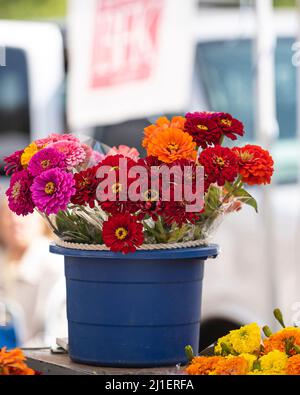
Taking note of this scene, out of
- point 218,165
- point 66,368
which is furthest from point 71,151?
point 66,368

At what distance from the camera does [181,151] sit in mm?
1645

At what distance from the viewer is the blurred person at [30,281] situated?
410 centimetres

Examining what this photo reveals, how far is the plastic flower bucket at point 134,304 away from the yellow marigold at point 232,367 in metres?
0.23

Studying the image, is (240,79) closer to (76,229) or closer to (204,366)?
(76,229)

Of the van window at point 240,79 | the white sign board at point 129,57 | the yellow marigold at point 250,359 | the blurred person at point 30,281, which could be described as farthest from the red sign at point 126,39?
the yellow marigold at point 250,359

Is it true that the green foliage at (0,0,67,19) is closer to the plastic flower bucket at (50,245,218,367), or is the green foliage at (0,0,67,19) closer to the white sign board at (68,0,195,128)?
the white sign board at (68,0,195,128)

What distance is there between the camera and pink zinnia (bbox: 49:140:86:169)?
1.68 metres

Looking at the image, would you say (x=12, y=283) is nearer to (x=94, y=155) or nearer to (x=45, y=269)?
(x=45, y=269)

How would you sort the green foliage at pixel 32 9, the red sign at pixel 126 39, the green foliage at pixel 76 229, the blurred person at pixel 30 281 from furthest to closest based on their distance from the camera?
the green foliage at pixel 32 9 < the blurred person at pixel 30 281 < the red sign at pixel 126 39 < the green foliage at pixel 76 229

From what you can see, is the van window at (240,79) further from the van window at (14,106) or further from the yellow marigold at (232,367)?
the yellow marigold at (232,367)

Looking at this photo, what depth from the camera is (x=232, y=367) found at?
1.47m

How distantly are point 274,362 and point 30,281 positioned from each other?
282 centimetres

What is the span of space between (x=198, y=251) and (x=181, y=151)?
7.5 inches
